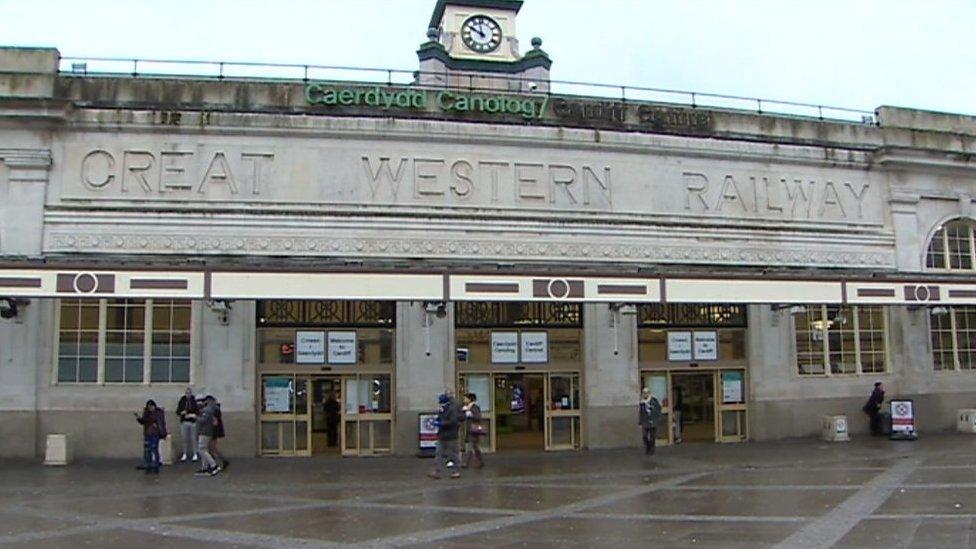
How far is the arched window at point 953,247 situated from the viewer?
79.6ft

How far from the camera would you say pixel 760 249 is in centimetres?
2208

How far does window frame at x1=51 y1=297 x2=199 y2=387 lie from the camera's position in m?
18.7

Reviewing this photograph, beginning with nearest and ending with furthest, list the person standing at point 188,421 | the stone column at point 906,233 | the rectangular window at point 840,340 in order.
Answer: the person standing at point 188,421 → the rectangular window at point 840,340 → the stone column at point 906,233

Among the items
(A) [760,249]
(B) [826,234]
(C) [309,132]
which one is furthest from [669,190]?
(C) [309,132]

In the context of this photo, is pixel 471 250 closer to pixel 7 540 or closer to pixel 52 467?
pixel 52 467

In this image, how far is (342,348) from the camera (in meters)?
19.7

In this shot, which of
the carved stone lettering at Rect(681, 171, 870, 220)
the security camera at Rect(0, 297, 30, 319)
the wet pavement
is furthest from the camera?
A: the carved stone lettering at Rect(681, 171, 870, 220)

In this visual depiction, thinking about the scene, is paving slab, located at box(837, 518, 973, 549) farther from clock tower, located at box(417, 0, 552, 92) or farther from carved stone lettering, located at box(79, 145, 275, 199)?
clock tower, located at box(417, 0, 552, 92)

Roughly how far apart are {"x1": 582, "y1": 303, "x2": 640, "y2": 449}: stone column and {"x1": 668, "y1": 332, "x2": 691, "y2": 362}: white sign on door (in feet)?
3.91

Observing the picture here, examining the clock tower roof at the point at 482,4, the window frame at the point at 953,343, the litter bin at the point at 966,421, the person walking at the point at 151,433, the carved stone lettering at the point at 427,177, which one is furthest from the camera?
the clock tower roof at the point at 482,4

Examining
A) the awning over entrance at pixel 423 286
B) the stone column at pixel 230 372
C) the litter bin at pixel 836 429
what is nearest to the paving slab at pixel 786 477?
the awning over entrance at pixel 423 286

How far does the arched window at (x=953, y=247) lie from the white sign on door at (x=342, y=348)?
15.7 metres

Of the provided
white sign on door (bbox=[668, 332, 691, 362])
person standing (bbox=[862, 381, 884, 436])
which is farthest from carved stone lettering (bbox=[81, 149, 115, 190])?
person standing (bbox=[862, 381, 884, 436])

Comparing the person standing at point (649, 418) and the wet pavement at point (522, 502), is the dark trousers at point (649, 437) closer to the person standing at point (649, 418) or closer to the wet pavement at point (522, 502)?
the person standing at point (649, 418)
